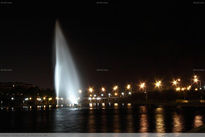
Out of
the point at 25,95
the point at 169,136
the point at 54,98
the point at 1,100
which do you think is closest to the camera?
the point at 169,136

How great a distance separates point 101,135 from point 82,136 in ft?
2.93

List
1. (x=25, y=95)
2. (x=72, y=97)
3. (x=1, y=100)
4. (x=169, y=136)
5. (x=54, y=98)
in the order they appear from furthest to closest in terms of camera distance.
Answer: (x=72, y=97)
(x=54, y=98)
(x=25, y=95)
(x=1, y=100)
(x=169, y=136)

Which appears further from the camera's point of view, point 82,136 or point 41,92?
point 41,92

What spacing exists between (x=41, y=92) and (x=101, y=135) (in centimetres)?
9971

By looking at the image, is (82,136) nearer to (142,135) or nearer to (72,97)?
(142,135)

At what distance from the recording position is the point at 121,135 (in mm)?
16453

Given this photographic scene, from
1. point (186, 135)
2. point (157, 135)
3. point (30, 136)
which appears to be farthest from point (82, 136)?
point (186, 135)

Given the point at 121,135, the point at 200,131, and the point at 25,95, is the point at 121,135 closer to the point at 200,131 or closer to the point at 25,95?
the point at 200,131

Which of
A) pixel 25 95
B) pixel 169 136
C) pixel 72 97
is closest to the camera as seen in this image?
pixel 169 136

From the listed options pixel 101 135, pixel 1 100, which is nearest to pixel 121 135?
pixel 101 135

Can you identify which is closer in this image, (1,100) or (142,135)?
(142,135)

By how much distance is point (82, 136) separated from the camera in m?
16.0

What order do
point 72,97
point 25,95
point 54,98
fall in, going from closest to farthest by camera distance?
point 25,95, point 54,98, point 72,97

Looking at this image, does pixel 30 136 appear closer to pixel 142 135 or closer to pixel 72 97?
pixel 142 135
